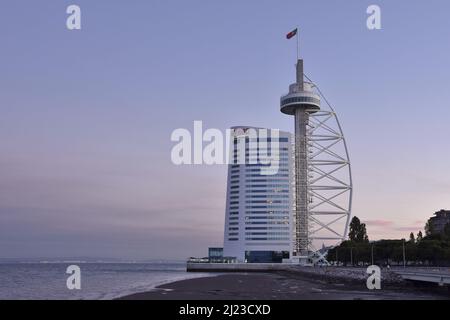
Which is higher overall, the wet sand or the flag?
the flag

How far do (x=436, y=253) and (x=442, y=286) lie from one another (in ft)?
283

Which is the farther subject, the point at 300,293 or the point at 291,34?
the point at 291,34

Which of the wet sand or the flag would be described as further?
the flag

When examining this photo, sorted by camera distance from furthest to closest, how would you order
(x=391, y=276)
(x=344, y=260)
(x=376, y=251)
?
(x=344, y=260) → (x=376, y=251) → (x=391, y=276)

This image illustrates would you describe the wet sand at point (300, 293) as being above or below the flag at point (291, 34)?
below

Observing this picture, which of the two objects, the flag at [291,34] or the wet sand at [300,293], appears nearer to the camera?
the wet sand at [300,293]

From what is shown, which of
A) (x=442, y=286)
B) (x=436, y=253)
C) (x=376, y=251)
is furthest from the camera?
(x=376, y=251)

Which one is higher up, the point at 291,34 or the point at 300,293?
the point at 291,34
